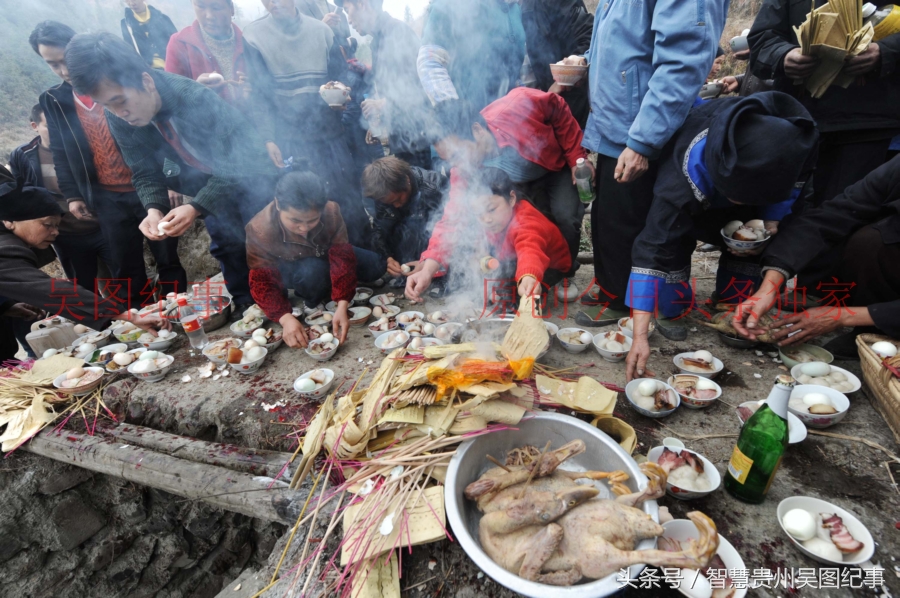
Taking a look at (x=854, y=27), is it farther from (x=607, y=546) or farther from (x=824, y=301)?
(x=607, y=546)

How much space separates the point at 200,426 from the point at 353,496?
2.20m

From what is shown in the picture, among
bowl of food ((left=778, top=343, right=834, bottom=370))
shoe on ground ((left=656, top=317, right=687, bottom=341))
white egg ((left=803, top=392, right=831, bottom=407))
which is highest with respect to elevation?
white egg ((left=803, top=392, right=831, bottom=407))

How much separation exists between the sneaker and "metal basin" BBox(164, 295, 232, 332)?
4523 mm

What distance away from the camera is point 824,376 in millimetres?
2945

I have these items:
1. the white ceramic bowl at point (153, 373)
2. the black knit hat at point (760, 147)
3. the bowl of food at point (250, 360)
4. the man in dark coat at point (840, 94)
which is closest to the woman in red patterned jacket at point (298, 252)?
the bowl of food at point (250, 360)

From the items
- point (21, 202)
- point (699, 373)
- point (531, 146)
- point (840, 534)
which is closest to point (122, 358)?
point (21, 202)

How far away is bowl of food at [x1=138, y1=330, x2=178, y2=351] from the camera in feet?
14.9

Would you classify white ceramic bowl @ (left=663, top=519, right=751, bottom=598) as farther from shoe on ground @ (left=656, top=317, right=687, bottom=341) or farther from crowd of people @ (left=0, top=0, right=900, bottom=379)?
shoe on ground @ (left=656, top=317, right=687, bottom=341)

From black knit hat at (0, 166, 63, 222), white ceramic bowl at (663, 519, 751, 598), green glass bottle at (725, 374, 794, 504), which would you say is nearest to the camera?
white ceramic bowl at (663, 519, 751, 598)

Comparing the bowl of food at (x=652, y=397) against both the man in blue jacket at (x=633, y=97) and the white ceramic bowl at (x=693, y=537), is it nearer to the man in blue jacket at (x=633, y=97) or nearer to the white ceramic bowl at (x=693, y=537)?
the white ceramic bowl at (x=693, y=537)

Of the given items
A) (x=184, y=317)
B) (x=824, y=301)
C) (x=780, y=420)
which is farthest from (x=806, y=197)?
(x=184, y=317)

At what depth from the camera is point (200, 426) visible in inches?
142

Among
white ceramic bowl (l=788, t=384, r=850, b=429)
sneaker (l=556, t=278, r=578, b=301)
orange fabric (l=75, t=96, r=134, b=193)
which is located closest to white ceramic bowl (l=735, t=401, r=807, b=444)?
white ceramic bowl (l=788, t=384, r=850, b=429)

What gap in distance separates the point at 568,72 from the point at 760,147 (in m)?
2.21
